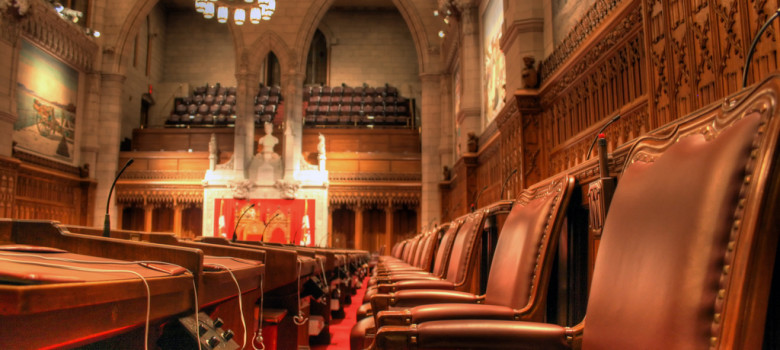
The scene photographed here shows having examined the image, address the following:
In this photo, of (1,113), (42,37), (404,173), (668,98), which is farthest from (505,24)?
(42,37)

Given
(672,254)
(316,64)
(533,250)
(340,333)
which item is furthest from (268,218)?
(672,254)

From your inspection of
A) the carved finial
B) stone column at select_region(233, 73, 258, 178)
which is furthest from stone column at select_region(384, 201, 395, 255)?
the carved finial

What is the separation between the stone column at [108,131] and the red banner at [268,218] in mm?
3080

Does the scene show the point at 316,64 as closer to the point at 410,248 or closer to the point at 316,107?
the point at 316,107

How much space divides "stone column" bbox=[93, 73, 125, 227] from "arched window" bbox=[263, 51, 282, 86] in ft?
20.7

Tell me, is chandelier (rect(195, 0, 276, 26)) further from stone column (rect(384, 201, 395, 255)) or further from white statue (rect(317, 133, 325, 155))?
stone column (rect(384, 201, 395, 255))

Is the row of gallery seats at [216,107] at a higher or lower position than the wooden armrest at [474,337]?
higher

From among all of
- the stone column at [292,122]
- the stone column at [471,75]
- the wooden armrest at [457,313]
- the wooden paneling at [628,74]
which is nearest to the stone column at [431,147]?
the stone column at [292,122]

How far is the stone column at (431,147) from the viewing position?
15.1 meters

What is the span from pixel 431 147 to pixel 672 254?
572 inches

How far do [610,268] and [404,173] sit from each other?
14.6 metres

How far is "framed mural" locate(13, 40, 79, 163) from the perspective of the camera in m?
12.4

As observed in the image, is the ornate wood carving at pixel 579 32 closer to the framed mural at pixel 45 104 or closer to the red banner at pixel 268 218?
the red banner at pixel 268 218

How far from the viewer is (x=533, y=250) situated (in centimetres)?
159
